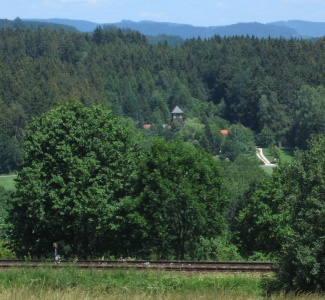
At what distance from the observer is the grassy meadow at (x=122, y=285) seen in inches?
433

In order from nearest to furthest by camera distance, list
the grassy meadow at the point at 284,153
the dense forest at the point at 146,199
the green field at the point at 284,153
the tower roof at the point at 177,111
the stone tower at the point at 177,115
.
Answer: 1. the dense forest at the point at 146,199
2. the grassy meadow at the point at 284,153
3. the green field at the point at 284,153
4. the stone tower at the point at 177,115
5. the tower roof at the point at 177,111

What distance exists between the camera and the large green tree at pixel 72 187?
19750 mm

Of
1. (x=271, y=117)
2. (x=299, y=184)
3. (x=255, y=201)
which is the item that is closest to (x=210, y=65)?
(x=271, y=117)

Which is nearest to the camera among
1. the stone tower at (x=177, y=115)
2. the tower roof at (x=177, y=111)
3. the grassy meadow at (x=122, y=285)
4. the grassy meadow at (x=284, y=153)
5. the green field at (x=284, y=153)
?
the grassy meadow at (x=122, y=285)

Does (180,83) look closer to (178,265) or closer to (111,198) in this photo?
(111,198)

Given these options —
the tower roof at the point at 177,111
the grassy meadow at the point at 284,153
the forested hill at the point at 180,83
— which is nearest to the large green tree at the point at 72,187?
the grassy meadow at the point at 284,153

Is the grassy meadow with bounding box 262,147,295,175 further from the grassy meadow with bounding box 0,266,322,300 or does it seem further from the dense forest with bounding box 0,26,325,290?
the grassy meadow with bounding box 0,266,322,300

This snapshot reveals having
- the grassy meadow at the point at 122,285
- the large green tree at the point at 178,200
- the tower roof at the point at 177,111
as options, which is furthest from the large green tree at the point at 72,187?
the tower roof at the point at 177,111

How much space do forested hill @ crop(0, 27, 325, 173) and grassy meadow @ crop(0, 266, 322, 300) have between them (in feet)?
264

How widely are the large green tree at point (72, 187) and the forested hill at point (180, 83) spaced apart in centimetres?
7159

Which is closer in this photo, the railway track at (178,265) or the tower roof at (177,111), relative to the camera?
the railway track at (178,265)

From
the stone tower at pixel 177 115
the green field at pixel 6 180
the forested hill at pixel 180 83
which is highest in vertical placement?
the forested hill at pixel 180 83

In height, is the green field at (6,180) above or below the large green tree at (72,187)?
below

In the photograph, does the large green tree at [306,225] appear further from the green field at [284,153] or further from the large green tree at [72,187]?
the green field at [284,153]
